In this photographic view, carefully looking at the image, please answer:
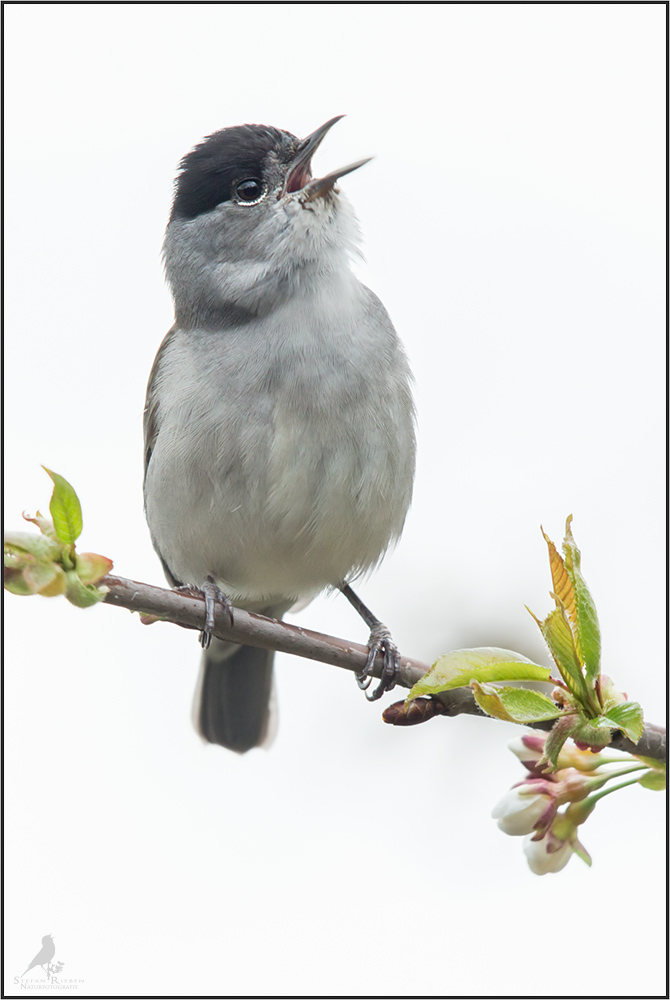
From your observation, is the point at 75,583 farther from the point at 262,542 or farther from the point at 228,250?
the point at 228,250

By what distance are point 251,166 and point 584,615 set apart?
3.80m

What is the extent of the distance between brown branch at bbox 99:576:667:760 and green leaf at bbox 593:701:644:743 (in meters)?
0.25

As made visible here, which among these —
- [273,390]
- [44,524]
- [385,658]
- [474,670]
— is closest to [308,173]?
[273,390]

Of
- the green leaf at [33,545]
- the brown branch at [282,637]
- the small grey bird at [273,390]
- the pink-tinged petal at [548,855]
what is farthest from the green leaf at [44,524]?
the small grey bird at [273,390]

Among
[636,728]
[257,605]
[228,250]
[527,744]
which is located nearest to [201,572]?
[257,605]

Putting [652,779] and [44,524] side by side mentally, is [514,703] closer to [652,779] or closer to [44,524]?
[652,779]

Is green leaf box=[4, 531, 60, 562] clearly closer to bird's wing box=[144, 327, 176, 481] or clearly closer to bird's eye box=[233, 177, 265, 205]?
bird's wing box=[144, 327, 176, 481]

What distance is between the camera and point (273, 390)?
16.3ft

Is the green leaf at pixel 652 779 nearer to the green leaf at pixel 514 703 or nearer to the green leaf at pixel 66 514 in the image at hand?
the green leaf at pixel 514 703

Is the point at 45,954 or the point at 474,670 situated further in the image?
the point at 45,954

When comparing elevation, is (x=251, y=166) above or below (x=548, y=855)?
above

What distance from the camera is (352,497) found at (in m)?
5.10

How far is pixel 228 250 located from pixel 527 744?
3.44 m

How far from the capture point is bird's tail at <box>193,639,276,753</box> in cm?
703
